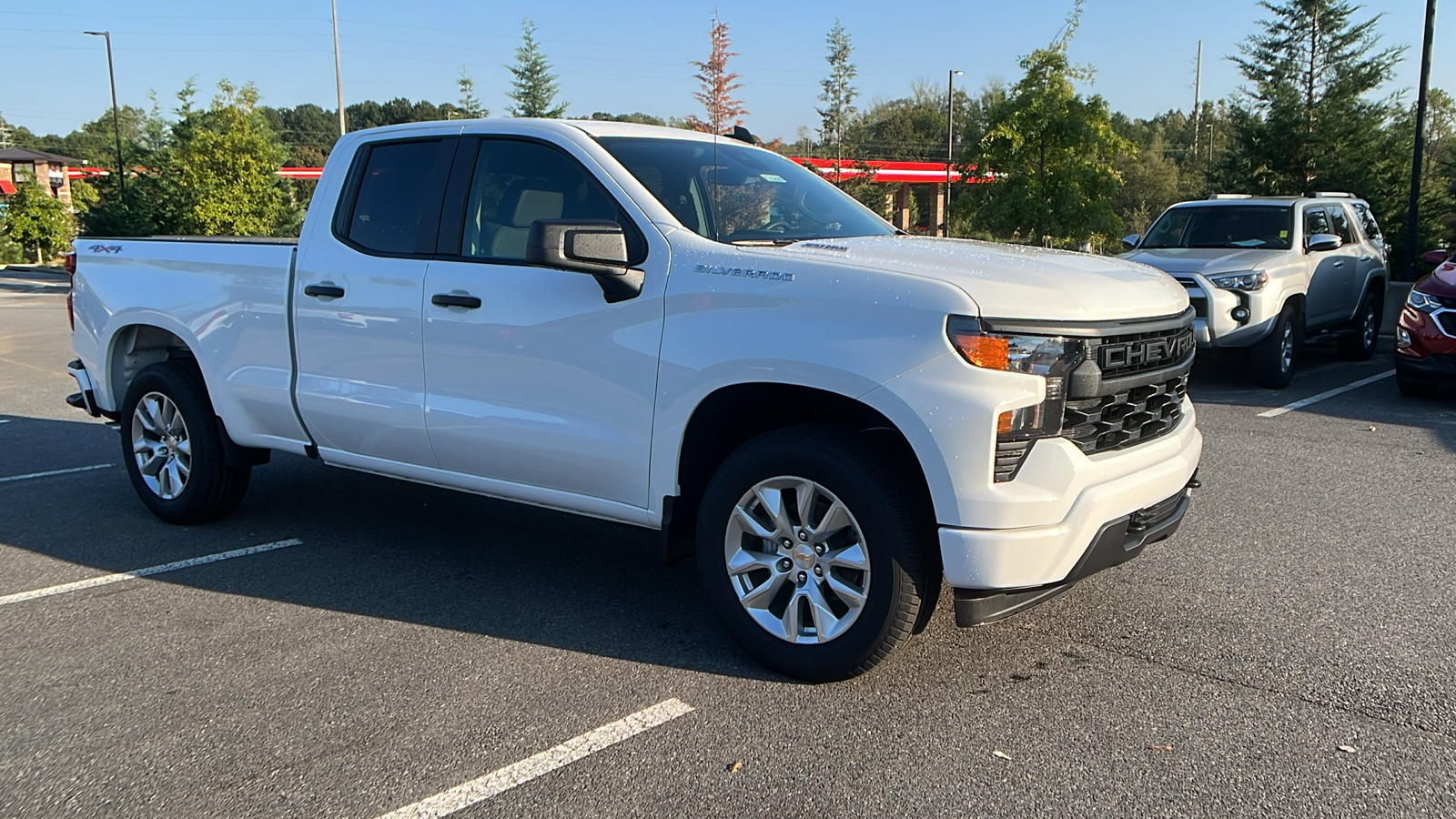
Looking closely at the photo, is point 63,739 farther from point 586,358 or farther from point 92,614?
point 586,358

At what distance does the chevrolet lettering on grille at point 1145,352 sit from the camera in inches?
143

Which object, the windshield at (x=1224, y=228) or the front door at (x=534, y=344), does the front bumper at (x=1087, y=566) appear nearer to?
the front door at (x=534, y=344)

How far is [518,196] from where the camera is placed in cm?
461

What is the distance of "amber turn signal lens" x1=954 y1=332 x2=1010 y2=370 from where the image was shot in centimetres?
339

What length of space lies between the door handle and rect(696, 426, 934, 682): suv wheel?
1.31m

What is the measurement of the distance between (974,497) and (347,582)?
2.97 metres

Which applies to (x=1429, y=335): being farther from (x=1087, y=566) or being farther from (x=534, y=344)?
(x=534, y=344)

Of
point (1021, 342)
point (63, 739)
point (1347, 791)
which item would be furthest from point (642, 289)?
point (1347, 791)

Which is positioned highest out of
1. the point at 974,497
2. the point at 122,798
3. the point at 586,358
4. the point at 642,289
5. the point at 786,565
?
the point at 642,289

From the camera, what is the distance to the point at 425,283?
183 inches

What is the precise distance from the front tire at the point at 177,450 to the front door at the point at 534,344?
1.73m

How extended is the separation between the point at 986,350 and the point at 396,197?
289 cm

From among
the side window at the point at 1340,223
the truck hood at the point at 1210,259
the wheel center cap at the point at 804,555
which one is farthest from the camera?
the side window at the point at 1340,223

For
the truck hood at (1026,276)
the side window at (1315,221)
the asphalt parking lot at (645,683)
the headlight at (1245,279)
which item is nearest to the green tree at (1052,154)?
the side window at (1315,221)
